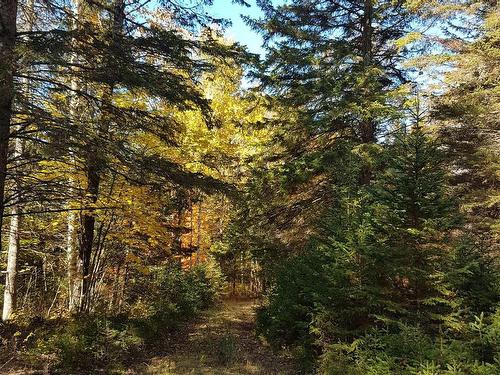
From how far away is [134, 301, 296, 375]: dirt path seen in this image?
7.74 m

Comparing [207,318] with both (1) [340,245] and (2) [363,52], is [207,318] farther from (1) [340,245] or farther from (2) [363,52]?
(2) [363,52]

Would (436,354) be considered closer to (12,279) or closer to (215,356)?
(215,356)

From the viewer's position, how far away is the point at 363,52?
11656 mm

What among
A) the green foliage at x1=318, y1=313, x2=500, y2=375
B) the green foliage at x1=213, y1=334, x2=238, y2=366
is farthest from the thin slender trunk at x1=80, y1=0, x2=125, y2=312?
the green foliage at x1=318, y1=313, x2=500, y2=375

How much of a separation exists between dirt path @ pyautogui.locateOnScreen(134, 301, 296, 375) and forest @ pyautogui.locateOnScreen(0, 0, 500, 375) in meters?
0.08

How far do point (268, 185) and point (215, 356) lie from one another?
17.4ft

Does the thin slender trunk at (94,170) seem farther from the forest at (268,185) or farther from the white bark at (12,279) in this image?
the white bark at (12,279)

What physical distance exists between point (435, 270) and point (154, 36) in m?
5.67

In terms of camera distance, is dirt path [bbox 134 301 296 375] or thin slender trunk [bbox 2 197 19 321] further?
thin slender trunk [bbox 2 197 19 321]

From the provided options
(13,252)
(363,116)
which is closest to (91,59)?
→ (13,252)

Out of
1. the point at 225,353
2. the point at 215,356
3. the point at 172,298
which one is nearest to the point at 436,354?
the point at 225,353

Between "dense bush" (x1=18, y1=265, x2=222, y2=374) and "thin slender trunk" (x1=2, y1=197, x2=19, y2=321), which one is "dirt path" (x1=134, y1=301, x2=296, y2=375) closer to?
"dense bush" (x1=18, y1=265, x2=222, y2=374)

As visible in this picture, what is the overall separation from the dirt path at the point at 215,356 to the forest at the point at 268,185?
80mm

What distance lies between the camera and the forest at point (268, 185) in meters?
5.32
